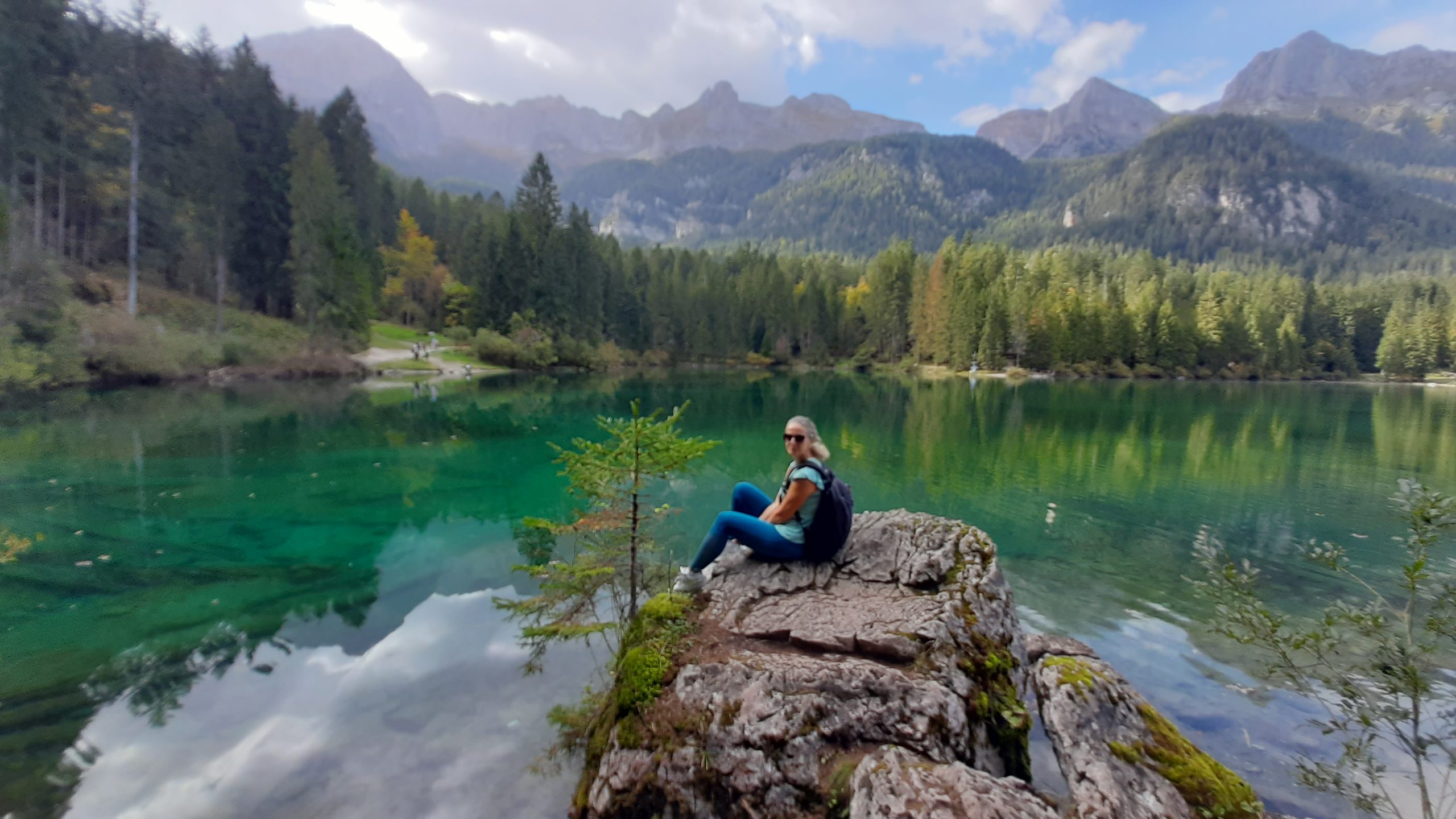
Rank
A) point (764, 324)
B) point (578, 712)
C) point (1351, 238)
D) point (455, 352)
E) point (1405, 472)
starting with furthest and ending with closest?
point (1351, 238)
point (764, 324)
point (455, 352)
point (1405, 472)
point (578, 712)

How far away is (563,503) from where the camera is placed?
1495cm

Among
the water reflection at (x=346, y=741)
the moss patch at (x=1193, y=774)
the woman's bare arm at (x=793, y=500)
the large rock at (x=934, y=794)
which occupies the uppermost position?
the woman's bare arm at (x=793, y=500)

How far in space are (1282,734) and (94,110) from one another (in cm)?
6144

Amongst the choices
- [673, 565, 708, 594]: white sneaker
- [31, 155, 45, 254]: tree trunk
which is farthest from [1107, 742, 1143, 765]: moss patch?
[31, 155, 45, 254]: tree trunk

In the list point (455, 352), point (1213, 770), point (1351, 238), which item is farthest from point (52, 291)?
point (1351, 238)

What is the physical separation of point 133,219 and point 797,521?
178 feet

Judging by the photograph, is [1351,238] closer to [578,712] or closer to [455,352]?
[455,352]

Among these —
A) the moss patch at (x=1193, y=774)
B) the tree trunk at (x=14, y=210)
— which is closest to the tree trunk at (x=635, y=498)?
the moss patch at (x=1193, y=774)

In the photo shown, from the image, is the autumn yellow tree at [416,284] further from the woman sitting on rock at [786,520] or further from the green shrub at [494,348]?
the woman sitting on rock at [786,520]

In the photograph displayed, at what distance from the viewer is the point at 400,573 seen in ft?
34.5

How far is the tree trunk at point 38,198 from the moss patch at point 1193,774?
168 ft

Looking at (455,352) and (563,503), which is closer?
(563,503)

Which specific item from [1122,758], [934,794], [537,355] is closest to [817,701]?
[934,794]

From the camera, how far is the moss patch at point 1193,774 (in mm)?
3922
